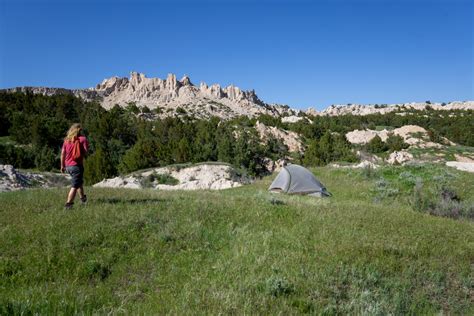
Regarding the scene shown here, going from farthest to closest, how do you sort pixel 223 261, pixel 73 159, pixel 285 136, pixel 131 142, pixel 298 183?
pixel 285 136
pixel 131 142
pixel 298 183
pixel 73 159
pixel 223 261

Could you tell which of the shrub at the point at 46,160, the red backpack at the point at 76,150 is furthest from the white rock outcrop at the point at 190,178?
the red backpack at the point at 76,150

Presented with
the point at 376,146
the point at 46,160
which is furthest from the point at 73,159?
the point at 376,146

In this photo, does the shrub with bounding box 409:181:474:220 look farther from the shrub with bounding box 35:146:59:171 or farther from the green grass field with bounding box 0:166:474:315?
the shrub with bounding box 35:146:59:171

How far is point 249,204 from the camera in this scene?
41.1 ft

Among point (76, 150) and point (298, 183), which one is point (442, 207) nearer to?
point (298, 183)

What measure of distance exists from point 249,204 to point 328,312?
7274 mm

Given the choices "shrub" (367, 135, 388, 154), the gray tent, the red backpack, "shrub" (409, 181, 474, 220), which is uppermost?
"shrub" (367, 135, 388, 154)

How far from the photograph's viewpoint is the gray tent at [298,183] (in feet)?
76.5

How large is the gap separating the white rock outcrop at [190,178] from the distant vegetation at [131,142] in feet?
51.6

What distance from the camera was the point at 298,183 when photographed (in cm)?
2373

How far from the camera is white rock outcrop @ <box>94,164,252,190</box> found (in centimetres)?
3656

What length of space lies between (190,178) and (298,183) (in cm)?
1850

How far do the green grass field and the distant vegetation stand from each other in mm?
46029

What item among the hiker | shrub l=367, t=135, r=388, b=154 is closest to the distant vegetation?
shrub l=367, t=135, r=388, b=154
